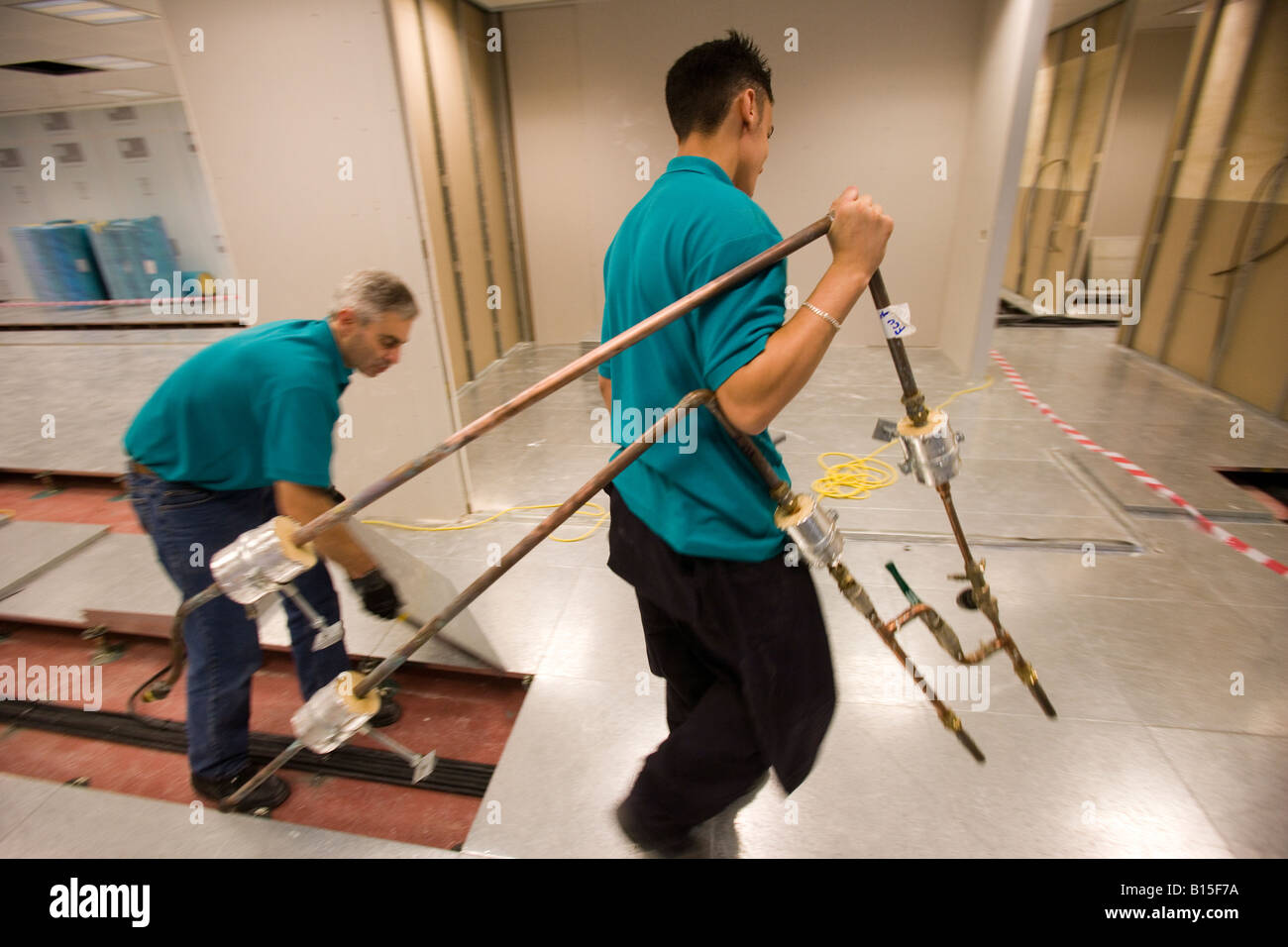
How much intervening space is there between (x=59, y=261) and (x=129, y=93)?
2.65 metres

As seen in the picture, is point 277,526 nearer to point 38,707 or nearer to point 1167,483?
point 38,707

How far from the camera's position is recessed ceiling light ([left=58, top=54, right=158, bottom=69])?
5.92 metres

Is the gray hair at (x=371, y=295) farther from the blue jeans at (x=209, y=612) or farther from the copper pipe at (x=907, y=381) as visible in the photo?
the copper pipe at (x=907, y=381)

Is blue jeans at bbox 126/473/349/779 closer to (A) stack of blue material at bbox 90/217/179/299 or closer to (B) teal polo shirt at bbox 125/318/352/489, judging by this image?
(B) teal polo shirt at bbox 125/318/352/489

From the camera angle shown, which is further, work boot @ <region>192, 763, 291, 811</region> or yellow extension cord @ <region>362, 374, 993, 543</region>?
yellow extension cord @ <region>362, 374, 993, 543</region>

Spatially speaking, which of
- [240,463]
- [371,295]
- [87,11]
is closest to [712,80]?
[371,295]

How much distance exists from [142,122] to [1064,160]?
1171 cm

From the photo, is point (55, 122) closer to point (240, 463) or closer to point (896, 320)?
point (240, 463)

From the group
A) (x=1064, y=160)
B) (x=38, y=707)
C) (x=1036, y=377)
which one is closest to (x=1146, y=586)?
(x=1036, y=377)

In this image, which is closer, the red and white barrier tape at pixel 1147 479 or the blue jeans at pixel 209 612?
the blue jeans at pixel 209 612

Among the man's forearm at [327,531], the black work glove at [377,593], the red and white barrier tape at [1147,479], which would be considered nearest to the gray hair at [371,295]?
the man's forearm at [327,531]

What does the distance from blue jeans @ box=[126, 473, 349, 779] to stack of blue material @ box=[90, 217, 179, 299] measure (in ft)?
30.4

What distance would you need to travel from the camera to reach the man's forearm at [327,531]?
57.8 inches

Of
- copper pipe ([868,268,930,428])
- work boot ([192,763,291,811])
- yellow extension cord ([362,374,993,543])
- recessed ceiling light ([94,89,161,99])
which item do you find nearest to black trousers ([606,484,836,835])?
copper pipe ([868,268,930,428])
